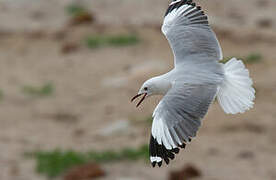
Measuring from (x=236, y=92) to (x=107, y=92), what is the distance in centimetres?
415

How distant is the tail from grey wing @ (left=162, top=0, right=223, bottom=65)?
15cm

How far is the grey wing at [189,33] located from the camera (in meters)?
4.17

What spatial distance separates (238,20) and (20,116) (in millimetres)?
3841

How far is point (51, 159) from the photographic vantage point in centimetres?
626

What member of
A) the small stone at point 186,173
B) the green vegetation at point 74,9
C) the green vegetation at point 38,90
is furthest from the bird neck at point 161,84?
the green vegetation at point 74,9

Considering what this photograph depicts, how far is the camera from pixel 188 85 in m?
3.82

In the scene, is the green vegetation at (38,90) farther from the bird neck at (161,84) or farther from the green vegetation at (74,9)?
the bird neck at (161,84)

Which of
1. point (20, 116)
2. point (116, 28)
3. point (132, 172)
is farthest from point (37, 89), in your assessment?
point (132, 172)

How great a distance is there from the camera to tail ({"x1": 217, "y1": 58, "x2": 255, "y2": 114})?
13.1 ft

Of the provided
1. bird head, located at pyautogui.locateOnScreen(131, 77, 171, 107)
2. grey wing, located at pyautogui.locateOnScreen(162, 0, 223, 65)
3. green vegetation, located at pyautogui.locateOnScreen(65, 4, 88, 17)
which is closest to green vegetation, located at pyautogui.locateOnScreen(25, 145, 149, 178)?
grey wing, located at pyautogui.locateOnScreen(162, 0, 223, 65)

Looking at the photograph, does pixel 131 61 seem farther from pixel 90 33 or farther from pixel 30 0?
pixel 30 0

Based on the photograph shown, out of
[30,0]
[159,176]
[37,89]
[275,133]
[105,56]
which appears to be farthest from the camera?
[30,0]

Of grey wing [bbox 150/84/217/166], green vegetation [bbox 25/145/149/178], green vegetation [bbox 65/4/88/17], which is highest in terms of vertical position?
green vegetation [bbox 65/4/88/17]

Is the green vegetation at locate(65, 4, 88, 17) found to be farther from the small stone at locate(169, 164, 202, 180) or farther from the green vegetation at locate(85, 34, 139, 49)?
the small stone at locate(169, 164, 202, 180)
